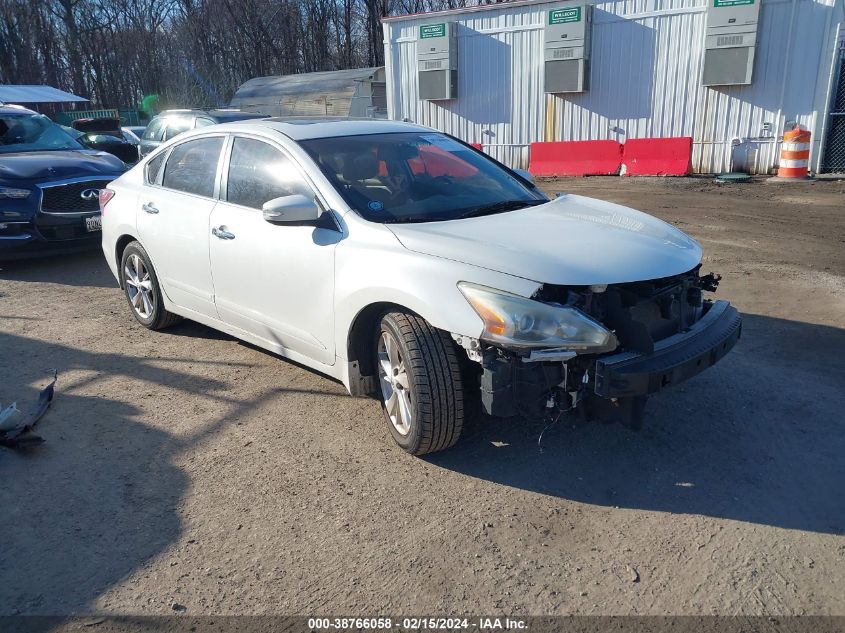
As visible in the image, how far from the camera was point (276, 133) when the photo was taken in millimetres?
4438

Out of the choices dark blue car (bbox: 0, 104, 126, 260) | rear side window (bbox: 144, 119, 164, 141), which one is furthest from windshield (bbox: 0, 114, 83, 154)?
rear side window (bbox: 144, 119, 164, 141)

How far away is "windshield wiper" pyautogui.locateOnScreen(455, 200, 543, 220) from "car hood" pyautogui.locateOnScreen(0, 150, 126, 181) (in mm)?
6015

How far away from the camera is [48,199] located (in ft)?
25.8

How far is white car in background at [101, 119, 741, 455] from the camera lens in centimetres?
315

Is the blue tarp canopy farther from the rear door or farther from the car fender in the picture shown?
the car fender

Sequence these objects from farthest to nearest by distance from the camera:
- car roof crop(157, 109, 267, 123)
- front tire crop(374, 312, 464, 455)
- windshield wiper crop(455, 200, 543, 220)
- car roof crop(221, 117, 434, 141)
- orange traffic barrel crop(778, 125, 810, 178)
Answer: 1. orange traffic barrel crop(778, 125, 810, 178)
2. car roof crop(157, 109, 267, 123)
3. car roof crop(221, 117, 434, 141)
4. windshield wiper crop(455, 200, 543, 220)
5. front tire crop(374, 312, 464, 455)

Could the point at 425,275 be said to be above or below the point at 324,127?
below

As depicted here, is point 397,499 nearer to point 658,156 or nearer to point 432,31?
point 658,156

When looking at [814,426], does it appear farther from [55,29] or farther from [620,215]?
[55,29]

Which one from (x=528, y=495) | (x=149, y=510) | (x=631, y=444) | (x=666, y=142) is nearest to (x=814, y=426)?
(x=631, y=444)

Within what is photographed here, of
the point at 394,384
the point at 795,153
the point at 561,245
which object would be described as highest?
the point at 561,245

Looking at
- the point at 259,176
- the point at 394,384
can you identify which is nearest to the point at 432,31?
the point at 259,176

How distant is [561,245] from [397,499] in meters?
1.45

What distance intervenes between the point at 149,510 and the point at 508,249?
2083mm
